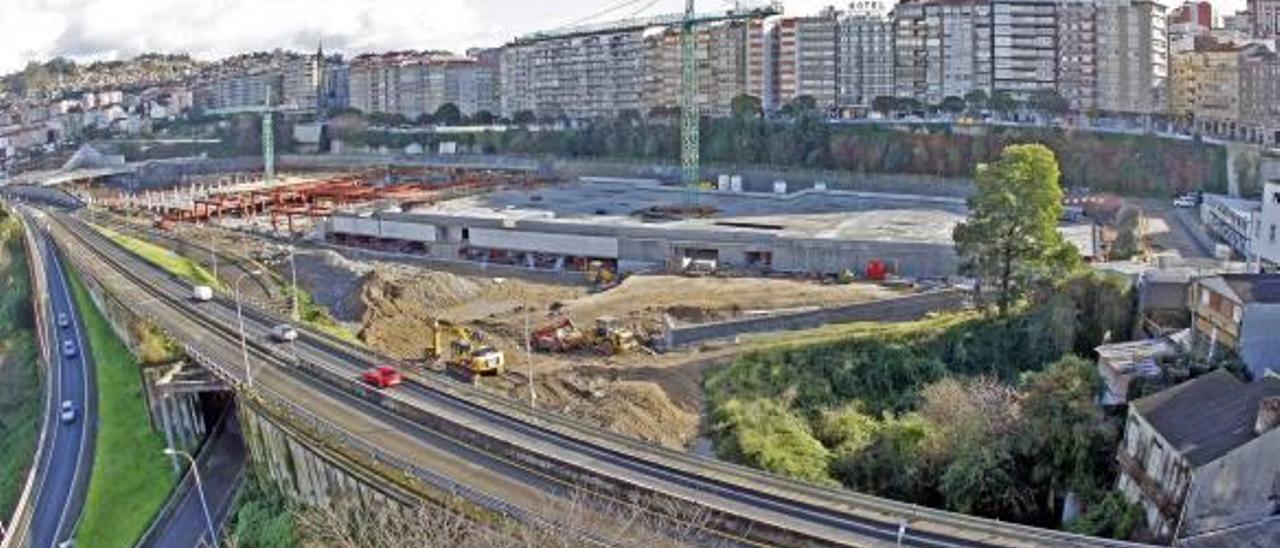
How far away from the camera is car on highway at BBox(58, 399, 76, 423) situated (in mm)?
38125

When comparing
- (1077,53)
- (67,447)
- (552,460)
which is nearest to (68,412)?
(67,447)

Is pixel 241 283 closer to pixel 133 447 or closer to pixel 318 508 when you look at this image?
pixel 133 447

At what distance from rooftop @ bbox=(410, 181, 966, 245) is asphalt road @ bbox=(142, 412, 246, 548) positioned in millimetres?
27823

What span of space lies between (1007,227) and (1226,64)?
49.2 metres

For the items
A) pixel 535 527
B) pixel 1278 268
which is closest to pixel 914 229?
pixel 1278 268

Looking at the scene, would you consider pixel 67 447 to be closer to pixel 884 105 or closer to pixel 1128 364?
pixel 1128 364

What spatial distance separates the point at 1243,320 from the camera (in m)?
28.8

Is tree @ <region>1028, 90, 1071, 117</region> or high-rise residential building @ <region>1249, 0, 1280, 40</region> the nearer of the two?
tree @ <region>1028, 90, 1071, 117</region>

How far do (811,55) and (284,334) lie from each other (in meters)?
71.4

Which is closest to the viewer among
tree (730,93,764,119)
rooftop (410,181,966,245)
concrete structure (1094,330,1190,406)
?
concrete structure (1094,330,1190,406)

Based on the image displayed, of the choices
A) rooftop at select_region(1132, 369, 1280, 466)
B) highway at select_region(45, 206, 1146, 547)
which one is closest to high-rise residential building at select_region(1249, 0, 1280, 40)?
rooftop at select_region(1132, 369, 1280, 466)

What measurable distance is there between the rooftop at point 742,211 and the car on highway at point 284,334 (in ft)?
73.7

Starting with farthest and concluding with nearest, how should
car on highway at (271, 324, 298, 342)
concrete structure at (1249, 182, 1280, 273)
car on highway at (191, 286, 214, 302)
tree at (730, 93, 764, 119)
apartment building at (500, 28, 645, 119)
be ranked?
1. apartment building at (500, 28, 645, 119)
2. tree at (730, 93, 764, 119)
3. car on highway at (191, 286, 214, 302)
4. concrete structure at (1249, 182, 1280, 273)
5. car on highway at (271, 324, 298, 342)

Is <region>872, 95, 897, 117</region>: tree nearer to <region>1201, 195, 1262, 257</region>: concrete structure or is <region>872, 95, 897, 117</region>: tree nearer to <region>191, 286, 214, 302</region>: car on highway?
<region>1201, 195, 1262, 257</region>: concrete structure
